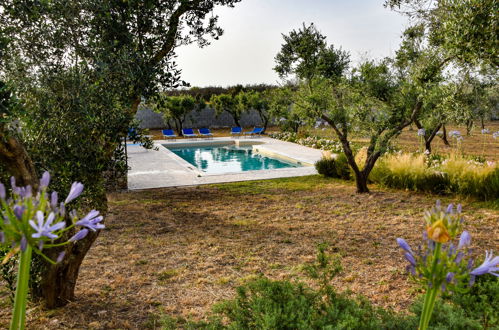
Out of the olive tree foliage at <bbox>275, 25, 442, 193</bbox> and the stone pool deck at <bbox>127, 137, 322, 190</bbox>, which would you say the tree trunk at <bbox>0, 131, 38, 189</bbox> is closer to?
the stone pool deck at <bbox>127, 137, 322, 190</bbox>

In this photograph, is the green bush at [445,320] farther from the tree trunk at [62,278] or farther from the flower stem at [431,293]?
the tree trunk at [62,278]

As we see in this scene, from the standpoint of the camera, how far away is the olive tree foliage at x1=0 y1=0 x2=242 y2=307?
10.5ft

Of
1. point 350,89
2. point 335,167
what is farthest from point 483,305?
point 335,167

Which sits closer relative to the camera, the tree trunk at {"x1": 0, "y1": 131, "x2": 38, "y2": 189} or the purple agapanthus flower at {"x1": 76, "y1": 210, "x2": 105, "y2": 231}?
the purple agapanthus flower at {"x1": 76, "y1": 210, "x2": 105, "y2": 231}

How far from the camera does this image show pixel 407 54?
7.39 m

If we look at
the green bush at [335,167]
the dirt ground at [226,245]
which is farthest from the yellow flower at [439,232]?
the green bush at [335,167]

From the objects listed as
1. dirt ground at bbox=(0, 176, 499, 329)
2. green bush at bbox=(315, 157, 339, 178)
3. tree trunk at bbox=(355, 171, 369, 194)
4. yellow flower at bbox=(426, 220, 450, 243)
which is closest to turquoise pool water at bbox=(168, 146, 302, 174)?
green bush at bbox=(315, 157, 339, 178)

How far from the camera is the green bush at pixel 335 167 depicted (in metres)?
10.4

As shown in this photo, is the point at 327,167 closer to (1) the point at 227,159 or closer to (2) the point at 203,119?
(1) the point at 227,159

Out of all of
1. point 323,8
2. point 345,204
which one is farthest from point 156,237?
point 323,8

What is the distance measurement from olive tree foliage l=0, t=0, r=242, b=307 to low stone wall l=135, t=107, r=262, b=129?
2363cm

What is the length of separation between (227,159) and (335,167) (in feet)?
23.6

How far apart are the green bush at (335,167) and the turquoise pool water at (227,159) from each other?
317 centimetres

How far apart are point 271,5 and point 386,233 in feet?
21.8
